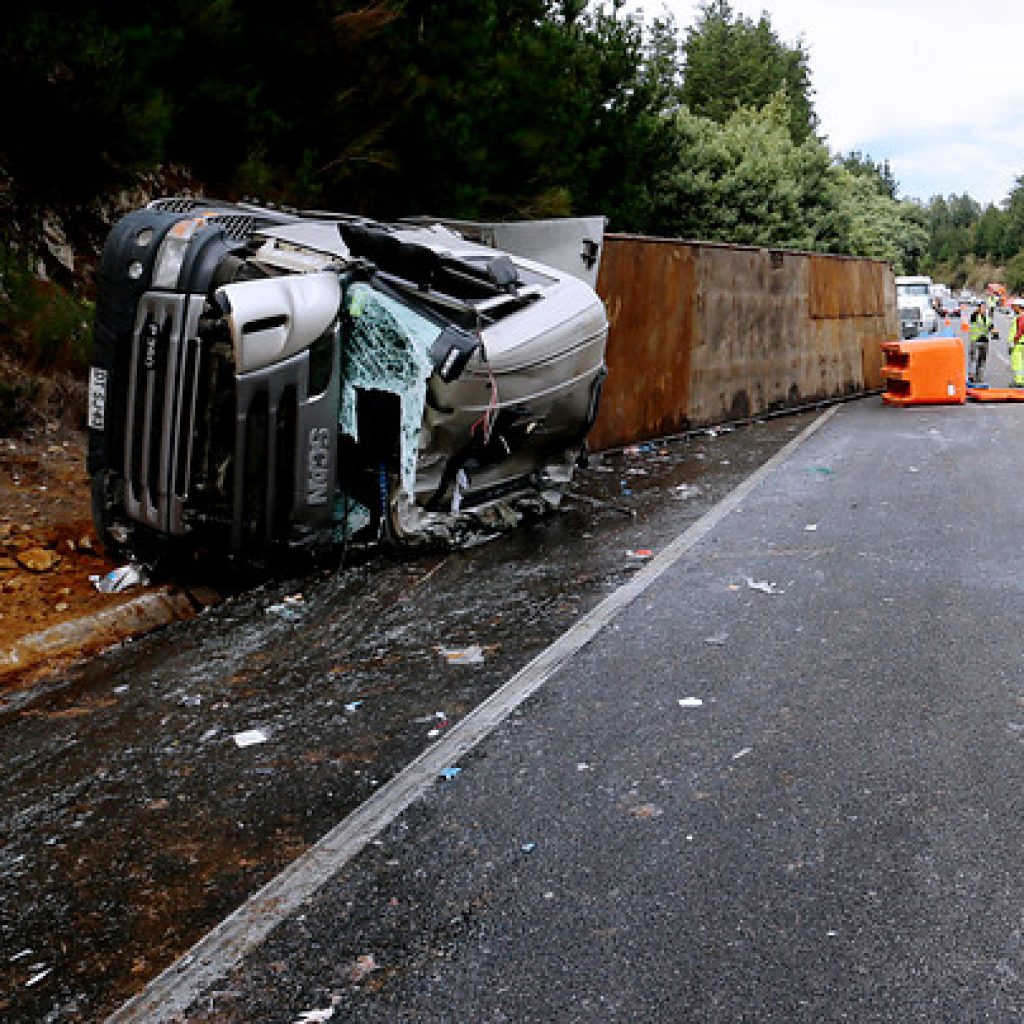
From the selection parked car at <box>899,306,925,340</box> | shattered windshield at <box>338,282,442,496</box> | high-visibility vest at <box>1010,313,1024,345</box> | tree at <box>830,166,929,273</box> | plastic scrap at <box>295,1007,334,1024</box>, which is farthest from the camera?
tree at <box>830,166,929,273</box>

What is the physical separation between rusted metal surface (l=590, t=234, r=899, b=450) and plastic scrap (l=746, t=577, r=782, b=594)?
4956 millimetres

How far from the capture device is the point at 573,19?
A: 702 inches

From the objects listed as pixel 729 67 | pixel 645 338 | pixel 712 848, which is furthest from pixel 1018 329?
pixel 729 67

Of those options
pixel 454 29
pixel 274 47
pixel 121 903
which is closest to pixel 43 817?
pixel 121 903

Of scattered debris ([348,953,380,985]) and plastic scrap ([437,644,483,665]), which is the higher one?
plastic scrap ([437,644,483,665])

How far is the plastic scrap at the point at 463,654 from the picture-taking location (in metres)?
4.83

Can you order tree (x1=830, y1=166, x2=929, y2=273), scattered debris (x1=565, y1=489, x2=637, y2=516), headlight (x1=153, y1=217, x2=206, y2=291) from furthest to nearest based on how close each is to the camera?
tree (x1=830, y1=166, x2=929, y2=273), scattered debris (x1=565, y1=489, x2=637, y2=516), headlight (x1=153, y1=217, x2=206, y2=291)

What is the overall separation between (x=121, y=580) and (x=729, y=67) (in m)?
68.7

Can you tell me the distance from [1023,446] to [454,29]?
808 cm

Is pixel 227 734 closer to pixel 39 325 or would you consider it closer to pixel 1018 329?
pixel 39 325

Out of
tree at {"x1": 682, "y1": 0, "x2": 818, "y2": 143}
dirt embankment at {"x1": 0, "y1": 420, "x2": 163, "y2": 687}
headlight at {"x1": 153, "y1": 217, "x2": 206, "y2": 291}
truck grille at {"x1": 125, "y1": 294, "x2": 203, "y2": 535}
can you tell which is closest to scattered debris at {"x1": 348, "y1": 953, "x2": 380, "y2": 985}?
dirt embankment at {"x1": 0, "y1": 420, "x2": 163, "y2": 687}

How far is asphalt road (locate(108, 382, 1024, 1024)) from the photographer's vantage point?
2514 mm

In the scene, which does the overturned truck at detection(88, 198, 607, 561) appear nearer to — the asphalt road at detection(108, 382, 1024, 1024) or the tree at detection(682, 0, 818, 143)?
the asphalt road at detection(108, 382, 1024, 1024)

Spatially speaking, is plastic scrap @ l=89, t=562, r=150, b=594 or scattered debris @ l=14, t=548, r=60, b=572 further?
scattered debris @ l=14, t=548, r=60, b=572
